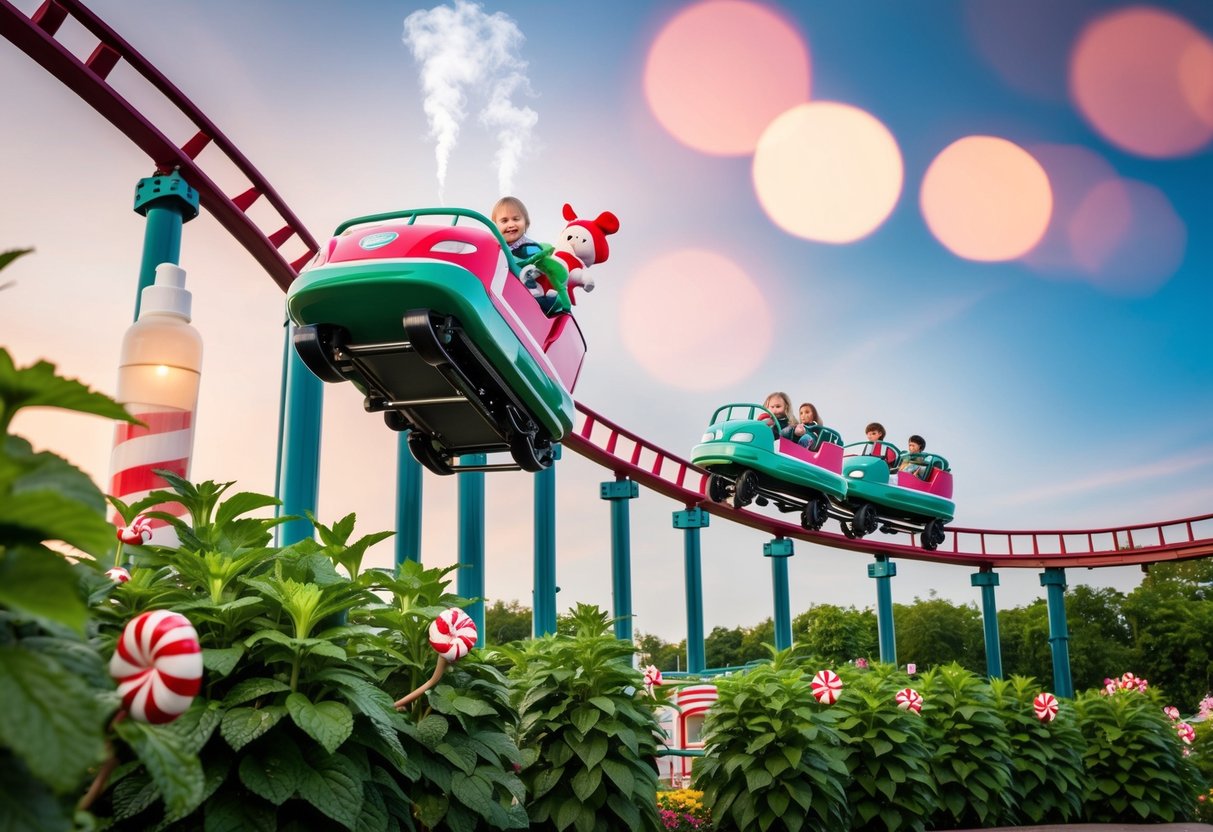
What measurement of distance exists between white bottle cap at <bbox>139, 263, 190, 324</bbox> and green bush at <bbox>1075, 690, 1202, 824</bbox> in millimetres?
9590

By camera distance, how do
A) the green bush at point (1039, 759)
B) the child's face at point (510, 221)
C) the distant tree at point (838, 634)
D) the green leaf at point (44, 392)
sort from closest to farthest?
the green leaf at point (44, 392) → the child's face at point (510, 221) → the green bush at point (1039, 759) → the distant tree at point (838, 634)

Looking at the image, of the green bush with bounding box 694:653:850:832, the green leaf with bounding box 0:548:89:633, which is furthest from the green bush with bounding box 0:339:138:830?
the green bush with bounding box 694:653:850:832

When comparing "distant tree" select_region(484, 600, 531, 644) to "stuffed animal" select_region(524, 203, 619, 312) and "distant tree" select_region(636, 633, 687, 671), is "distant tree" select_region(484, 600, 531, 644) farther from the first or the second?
"stuffed animal" select_region(524, 203, 619, 312)

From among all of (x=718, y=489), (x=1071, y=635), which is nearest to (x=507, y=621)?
(x=1071, y=635)

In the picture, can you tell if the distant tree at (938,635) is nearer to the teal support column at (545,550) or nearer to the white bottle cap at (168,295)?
the teal support column at (545,550)

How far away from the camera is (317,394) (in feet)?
24.6

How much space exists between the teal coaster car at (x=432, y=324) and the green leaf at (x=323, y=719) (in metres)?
3.19

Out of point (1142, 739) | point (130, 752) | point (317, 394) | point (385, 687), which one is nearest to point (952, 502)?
point (1142, 739)

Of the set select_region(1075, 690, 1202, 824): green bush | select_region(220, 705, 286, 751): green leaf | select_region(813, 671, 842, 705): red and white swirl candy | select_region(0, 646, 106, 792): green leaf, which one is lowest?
select_region(1075, 690, 1202, 824): green bush

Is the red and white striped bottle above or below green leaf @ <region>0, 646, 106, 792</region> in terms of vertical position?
above

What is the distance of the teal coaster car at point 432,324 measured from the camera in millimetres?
5773

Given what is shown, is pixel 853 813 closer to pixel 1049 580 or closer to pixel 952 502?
pixel 952 502

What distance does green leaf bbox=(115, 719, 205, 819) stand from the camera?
1.33m

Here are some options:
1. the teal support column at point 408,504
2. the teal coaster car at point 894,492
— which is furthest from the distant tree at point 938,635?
the teal support column at point 408,504
